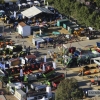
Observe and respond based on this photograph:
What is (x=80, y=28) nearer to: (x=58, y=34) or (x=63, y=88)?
(x=58, y=34)

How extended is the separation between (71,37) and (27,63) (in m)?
5.17

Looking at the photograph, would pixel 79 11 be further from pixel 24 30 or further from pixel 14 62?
pixel 14 62

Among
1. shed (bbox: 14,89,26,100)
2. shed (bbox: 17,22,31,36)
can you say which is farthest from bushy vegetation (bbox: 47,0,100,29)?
shed (bbox: 14,89,26,100)

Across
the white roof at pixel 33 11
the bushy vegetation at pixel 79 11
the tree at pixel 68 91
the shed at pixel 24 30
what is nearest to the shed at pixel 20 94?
the tree at pixel 68 91

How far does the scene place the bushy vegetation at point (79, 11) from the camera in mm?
26688

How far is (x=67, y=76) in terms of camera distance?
68.2 ft

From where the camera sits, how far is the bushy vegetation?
26688 mm

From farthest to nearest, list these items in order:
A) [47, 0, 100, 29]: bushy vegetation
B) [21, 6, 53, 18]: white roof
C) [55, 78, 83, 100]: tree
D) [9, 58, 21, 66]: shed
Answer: [21, 6, 53, 18]: white roof
[47, 0, 100, 29]: bushy vegetation
[9, 58, 21, 66]: shed
[55, 78, 83, 100]: tree

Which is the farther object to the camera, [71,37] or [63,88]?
[71,37]

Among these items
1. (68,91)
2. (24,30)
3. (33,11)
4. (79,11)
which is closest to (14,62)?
(24,30)

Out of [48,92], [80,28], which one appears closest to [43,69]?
[48,92]

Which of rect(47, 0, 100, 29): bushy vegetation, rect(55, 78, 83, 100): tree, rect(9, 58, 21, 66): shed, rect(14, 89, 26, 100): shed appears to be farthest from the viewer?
rect(47, 0, 100, 29): bushy vegetation

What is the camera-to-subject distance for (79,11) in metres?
27.9

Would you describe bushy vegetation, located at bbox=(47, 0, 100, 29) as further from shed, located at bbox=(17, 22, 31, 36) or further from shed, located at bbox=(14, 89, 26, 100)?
shed, located at bbox=(14, 89, 26, 100)
